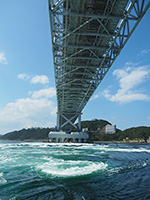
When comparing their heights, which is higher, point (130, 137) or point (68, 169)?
point (130, 137)

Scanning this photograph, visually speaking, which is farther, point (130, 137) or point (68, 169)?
point (130, 137)

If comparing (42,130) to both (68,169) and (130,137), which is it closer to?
(130,137)

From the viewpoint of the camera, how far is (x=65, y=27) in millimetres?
14203

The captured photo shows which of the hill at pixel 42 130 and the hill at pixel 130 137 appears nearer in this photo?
the hill at pixel 130 137

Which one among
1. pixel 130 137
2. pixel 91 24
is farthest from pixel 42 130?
pixel 91 24

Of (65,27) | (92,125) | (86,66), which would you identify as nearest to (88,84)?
(86,66)

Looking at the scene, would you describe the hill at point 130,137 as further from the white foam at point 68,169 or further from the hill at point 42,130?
the white foam at point 68,169

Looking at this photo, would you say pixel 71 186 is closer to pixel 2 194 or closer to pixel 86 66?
pixel 2 194

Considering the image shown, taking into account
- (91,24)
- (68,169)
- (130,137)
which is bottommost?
(68,169)

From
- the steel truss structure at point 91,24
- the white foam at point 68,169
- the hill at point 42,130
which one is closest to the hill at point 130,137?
the hill at point 42,130

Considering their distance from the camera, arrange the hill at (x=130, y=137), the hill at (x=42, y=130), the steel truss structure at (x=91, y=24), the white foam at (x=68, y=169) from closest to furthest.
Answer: the white foam at (x=68, y=169), the steel truss structure at (x=91, y=24), the hill at (x=130, y=137), the hill at (x=42, y=130)

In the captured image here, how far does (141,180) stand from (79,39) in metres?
15.1

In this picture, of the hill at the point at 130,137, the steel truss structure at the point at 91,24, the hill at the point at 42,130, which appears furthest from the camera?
the hill at the point at 42,130

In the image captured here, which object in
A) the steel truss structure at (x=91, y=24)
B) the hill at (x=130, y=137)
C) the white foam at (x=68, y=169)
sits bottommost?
the white foam at (x=68, y=169)
